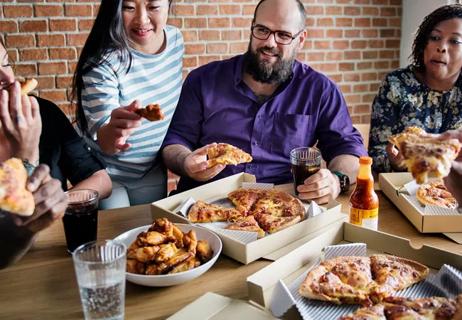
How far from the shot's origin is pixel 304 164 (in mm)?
1705

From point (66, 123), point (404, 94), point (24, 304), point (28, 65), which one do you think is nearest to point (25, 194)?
point (24, 304)

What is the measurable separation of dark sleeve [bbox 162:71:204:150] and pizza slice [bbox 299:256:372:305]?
46.0 inches

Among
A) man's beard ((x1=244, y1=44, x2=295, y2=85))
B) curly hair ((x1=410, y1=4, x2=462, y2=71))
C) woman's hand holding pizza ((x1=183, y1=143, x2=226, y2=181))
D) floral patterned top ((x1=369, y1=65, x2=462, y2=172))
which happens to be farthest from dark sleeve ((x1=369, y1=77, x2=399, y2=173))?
woman's hand holding pizza ((x1=183, y1=143, x2=226, y2=181))

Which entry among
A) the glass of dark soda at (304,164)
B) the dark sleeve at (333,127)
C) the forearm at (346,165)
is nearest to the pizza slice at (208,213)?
the glass of dark soda at (304,164)

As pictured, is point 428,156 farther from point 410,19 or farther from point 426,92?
point 410,19

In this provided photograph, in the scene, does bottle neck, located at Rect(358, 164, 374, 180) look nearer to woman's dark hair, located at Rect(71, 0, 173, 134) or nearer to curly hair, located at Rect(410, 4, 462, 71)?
woman's dark hair, located at Rect(71, 0, 173, 134)

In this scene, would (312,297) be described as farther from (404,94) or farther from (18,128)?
(404,94)

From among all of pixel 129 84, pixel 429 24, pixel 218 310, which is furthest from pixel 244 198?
pixel 429 24

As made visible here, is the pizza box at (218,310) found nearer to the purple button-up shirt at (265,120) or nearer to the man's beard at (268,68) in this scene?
the purple button-up shirt at (265,120)

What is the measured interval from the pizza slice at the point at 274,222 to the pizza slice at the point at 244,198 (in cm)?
7

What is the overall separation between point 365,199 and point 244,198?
0.44 metres

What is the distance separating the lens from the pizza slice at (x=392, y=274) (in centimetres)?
114

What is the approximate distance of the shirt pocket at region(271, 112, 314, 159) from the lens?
2184mm

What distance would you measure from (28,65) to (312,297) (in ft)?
8.68
